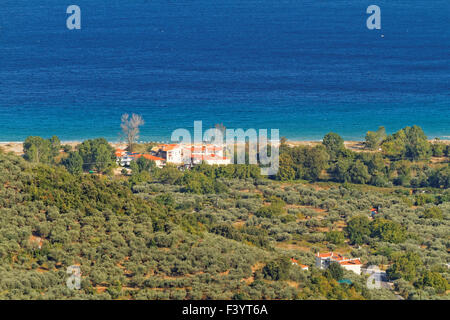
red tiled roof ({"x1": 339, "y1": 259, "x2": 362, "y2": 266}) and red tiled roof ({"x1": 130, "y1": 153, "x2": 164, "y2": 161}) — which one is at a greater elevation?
red tiled roof ({"x1": 130, "y1": 153, "x2": 164, "y2": 161})

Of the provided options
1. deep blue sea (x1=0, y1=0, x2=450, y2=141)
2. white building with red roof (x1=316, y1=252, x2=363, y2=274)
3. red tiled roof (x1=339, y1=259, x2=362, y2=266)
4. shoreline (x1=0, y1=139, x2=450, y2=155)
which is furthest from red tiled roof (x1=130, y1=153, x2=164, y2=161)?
red tiled roof (x1=339, y1=259, x2=362, y2=266)

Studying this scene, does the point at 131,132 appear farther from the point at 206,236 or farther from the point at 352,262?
the point at 352,262

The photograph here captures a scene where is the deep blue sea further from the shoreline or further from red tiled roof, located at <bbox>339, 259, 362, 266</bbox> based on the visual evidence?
red tiled roof, located at <bbox>339, 259, 362, 266</bbox>

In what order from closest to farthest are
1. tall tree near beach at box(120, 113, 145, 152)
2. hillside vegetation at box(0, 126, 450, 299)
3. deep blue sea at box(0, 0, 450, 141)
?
hillside vegetation at box(0, 126, 450, 299), tall tree near beach at box(120, 113, 145, 152), deep blue sea at box(0, 0, 450, 141)

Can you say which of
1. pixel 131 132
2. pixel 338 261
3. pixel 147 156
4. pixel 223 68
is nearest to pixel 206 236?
pixel 338 261

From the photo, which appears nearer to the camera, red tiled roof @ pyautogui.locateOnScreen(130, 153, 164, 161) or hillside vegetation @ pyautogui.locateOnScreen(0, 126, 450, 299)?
hillside vegetation @ pyautogui.locateOnScreen(0, 126, 450, 299)

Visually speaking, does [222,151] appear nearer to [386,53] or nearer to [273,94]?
[273,94]

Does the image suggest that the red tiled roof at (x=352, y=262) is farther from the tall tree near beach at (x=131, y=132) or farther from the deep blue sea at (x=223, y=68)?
the deep blue sea at (x=223, y=68)

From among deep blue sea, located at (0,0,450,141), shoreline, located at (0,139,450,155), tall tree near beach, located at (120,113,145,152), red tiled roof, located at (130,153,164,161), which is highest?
deep blue sea, located at (0,0,450,141)
